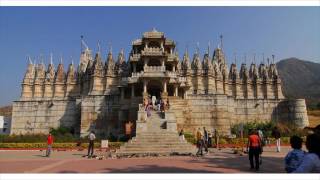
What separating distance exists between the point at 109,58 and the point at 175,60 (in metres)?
10.9

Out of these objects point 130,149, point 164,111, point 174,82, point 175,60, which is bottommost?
point 130,149

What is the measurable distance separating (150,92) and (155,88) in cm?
88

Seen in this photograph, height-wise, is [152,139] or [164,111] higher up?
[164,111]

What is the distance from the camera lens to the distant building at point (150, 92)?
39406 millimetres

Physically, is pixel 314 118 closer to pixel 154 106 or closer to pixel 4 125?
pixel 154 106

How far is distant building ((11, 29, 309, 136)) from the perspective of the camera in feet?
129

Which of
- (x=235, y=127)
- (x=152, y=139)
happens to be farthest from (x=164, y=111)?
(x=235, y=127)

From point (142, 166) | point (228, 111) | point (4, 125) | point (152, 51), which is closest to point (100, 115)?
point (152, 51)

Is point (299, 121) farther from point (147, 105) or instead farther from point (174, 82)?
point (147, 105)

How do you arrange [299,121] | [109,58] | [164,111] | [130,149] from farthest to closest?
1. [109,58]
2. [299,121]
3. [164,111]
4. [130,149]

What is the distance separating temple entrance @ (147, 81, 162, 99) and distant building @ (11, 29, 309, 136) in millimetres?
114

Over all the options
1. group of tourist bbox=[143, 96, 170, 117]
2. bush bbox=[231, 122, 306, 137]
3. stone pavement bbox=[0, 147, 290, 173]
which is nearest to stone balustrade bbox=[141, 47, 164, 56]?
group of tourist bbox=[143, 96, 170, 117]

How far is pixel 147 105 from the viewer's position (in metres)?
30.4

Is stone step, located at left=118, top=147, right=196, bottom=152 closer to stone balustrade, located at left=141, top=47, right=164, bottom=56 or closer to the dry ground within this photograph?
stone balustrade, located at left=141, top=47, right=164, bottom=56
